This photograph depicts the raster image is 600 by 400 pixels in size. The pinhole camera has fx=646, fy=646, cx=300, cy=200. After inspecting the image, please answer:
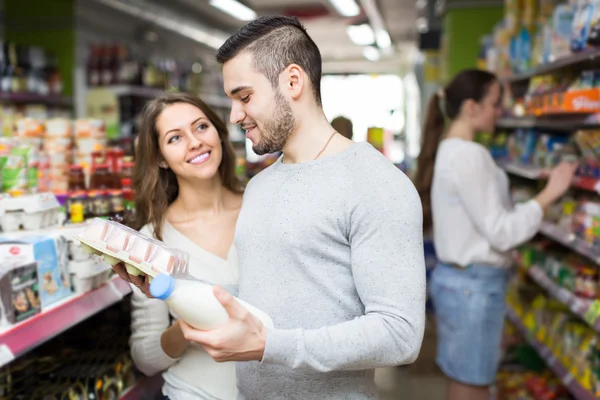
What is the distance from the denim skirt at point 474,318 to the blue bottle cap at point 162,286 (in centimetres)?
211

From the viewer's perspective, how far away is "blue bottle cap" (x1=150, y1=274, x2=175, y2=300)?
4.02ft

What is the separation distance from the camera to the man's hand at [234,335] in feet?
4.08

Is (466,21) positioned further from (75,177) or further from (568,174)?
(75,177)

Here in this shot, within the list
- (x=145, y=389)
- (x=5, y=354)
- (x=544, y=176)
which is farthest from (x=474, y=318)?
(x=5, y=354)

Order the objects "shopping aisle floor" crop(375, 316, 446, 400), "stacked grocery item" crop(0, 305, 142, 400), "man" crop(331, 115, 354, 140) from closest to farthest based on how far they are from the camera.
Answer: "stacked grocery item" crop(0, 305, 142, 400), "man" crop(331, 115, 354, 140), "shopping aisle floor" crop(375, 316, 446, 400)

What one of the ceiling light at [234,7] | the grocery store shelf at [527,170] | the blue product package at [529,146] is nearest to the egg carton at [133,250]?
the grocery store shelf at [527,170]

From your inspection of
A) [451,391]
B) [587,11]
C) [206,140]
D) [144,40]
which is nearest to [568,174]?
[587,11]

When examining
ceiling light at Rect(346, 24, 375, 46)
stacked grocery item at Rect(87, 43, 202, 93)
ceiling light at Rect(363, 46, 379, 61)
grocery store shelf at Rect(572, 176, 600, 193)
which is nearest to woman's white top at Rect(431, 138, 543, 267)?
grocery store shelf at Rect(572, 176, 600, 193)

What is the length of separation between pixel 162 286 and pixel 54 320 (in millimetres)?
691

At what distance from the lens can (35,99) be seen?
6.88m

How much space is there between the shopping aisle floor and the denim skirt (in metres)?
1.43

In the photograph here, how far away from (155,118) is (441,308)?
5.81ft

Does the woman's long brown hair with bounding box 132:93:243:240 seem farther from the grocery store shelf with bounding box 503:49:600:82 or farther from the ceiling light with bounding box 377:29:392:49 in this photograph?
the ceiling light with bounding box 377:29:392:49

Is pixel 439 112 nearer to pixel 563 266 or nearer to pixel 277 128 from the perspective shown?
pixel 563 266
